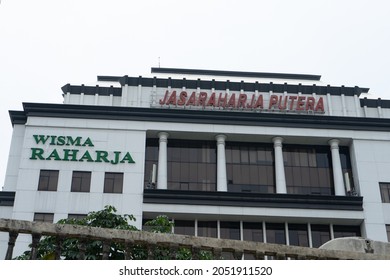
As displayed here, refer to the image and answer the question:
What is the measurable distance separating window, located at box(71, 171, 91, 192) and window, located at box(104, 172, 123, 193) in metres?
1.01

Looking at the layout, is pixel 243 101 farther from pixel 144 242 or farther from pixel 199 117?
pixel 144 242

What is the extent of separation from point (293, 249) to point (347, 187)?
27608 millimetres

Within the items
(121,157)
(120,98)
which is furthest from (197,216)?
(120,98)

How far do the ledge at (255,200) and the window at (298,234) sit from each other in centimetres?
156

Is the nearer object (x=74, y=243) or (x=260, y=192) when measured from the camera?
(x=74, y=243)

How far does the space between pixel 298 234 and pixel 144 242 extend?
2711 cm

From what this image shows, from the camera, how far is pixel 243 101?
120 ft

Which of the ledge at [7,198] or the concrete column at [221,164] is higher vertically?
the concrete column at [221,164]

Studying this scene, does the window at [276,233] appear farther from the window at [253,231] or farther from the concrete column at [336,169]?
the concrete column at [336,169]

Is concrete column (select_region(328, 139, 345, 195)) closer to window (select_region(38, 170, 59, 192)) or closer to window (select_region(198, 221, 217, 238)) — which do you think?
window (select_region(198, 221, 217, 238))

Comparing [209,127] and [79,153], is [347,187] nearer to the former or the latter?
[209,127]

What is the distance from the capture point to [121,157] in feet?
107

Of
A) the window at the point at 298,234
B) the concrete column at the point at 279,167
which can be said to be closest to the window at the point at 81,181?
the concrete column at the point at 279,167

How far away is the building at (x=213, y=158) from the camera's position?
31547 mm
